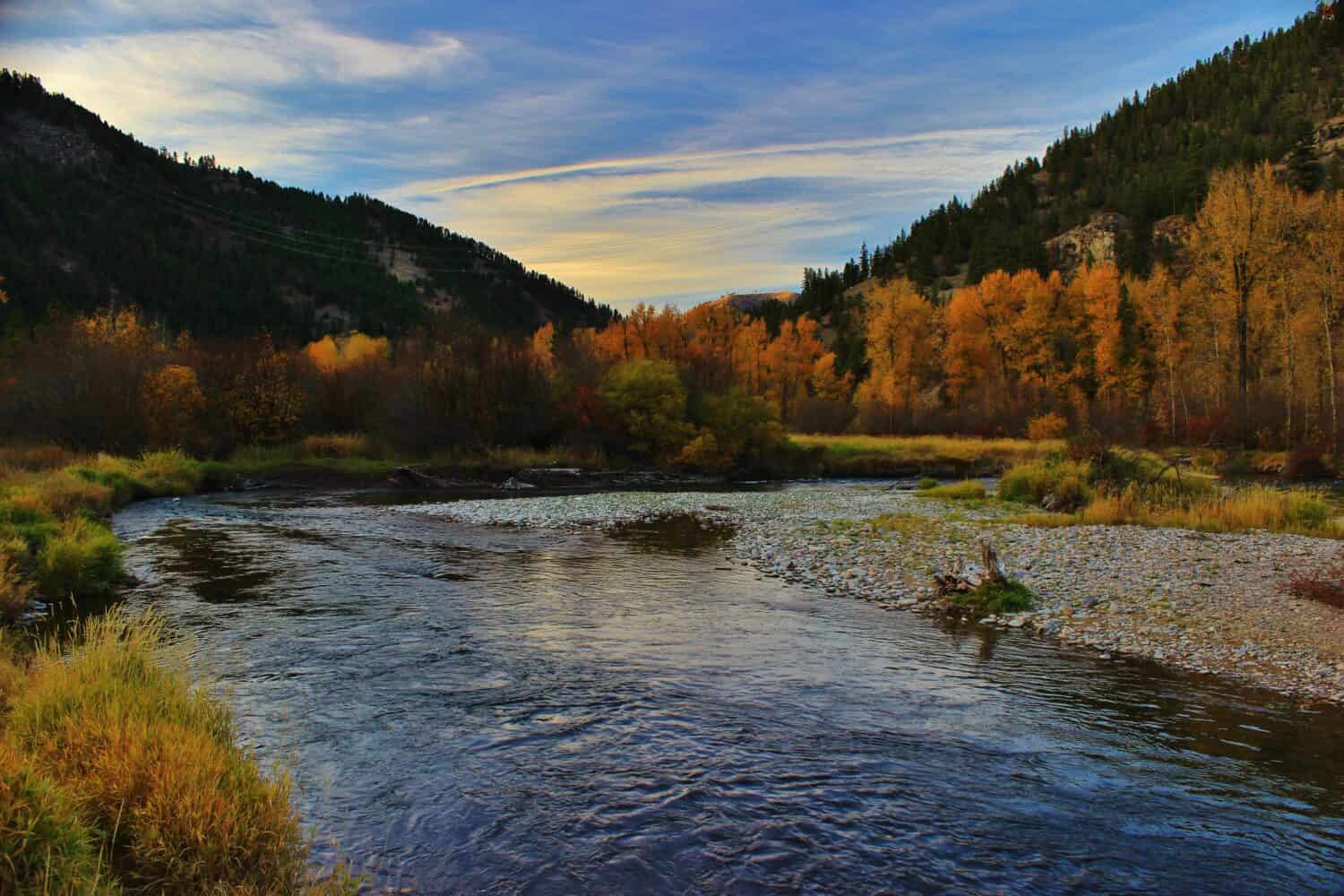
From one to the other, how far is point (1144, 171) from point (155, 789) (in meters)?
158

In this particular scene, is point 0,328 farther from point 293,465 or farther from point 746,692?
point 746,692

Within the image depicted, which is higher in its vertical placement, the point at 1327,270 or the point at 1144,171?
A: the point at 1144,171

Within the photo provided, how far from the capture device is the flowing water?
18.0 ft

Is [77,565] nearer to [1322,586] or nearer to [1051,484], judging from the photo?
[1322,586]

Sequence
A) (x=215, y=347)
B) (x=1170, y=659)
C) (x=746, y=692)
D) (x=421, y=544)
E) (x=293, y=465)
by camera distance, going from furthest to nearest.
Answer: (x=215, y=347), (x=293, y=465), (x=421, y=544), (x=1170, y=659), (x=746, y=692)

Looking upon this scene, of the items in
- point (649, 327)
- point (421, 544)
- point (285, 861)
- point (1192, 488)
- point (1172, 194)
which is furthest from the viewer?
point (1172, 194)

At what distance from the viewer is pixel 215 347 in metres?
44.7

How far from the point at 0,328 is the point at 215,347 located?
184 ft

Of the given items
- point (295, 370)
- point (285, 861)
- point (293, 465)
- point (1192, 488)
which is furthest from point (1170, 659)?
point (295, 370)

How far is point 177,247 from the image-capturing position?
140375mm

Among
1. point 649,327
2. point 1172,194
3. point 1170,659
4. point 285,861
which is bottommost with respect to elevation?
point 1170,659

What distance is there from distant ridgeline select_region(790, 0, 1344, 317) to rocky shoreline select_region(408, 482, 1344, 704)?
94.2m

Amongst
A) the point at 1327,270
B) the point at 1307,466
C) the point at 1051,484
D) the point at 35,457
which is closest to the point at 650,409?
the point at 1051,484

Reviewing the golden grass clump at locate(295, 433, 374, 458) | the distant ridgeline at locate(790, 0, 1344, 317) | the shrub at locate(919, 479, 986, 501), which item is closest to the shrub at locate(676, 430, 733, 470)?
the shrub at locate(919, 479, 986, 501)
